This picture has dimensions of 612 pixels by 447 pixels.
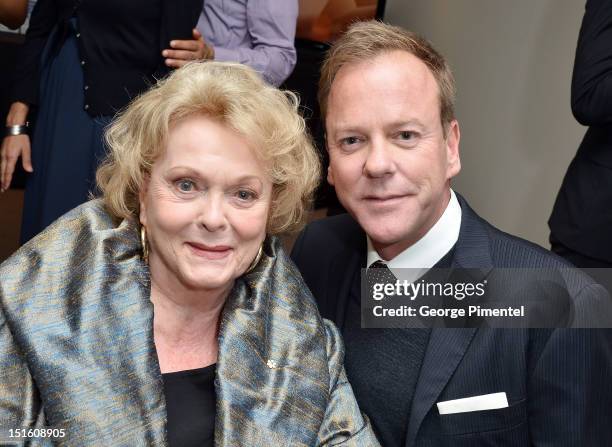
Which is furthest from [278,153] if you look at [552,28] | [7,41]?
[7,41]

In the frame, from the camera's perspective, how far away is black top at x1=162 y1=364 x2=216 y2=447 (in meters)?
1.62

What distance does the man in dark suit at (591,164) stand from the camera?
1.97m

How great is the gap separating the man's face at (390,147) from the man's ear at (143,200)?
421 mm

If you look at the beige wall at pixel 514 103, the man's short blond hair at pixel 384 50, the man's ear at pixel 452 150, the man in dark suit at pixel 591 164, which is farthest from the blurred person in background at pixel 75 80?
the beige wall at pixel 514 103

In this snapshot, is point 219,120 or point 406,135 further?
point 406,135

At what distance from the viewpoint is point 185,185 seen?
5.37ft

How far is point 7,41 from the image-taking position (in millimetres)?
4480

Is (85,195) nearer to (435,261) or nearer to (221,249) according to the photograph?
(221,249)

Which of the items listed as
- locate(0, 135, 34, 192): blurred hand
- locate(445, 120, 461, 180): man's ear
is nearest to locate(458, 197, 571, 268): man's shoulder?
locate(445, 120, 461, 180): man's ear

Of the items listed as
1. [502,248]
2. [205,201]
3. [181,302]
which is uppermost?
[205,201]

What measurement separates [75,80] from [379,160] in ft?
3.55

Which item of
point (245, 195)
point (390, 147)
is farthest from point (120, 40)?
point (390, 147)

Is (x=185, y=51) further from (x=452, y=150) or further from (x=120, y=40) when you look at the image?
(x=452, y=150)

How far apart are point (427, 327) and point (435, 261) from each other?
0.52ft
